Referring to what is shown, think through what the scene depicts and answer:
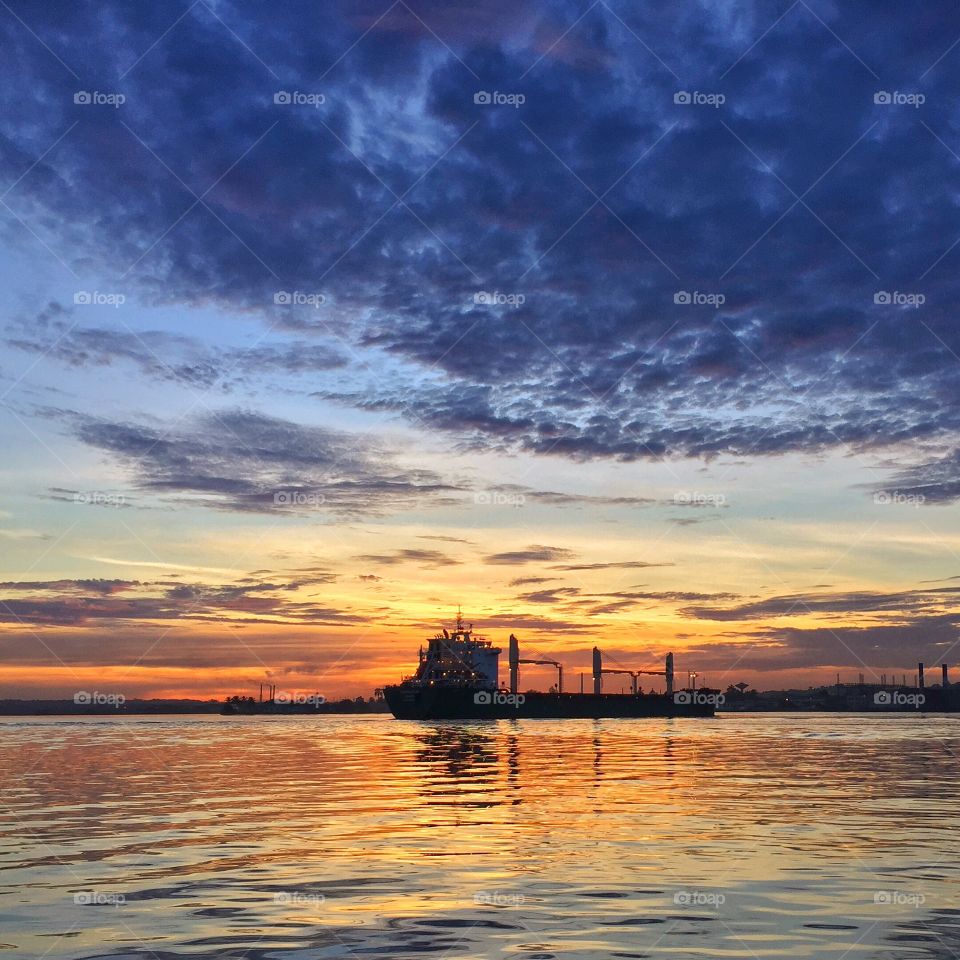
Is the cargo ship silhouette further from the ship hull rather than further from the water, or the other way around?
the water

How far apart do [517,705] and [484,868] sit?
137 meters

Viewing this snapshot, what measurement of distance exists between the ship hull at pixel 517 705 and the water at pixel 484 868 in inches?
3947

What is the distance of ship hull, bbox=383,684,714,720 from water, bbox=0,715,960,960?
3947 inches

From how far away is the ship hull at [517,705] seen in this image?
140125mm

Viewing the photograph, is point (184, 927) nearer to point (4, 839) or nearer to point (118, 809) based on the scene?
A: point (4, 839)

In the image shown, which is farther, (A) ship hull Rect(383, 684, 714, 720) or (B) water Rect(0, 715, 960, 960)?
(A) ship hull Rect(383, 684, 714, 720)

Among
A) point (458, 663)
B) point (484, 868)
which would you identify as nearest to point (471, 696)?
point (458, 663)

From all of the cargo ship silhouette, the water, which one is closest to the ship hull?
the cargo ship silhouette

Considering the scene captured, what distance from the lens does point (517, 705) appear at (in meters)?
154

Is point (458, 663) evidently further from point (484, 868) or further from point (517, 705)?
point (484, 868)

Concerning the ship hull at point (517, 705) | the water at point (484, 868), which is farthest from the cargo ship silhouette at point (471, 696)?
the water at point (484, 868)

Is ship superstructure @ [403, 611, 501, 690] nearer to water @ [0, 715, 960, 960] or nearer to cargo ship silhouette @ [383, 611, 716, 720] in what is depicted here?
cargo ship silhouette @ [383, 611, 716, 720]

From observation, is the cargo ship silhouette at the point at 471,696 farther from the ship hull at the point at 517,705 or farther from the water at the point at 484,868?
the water at the point at 484,868

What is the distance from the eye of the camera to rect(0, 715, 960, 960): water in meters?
13.7
